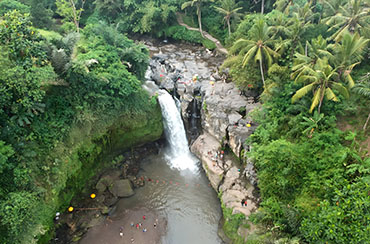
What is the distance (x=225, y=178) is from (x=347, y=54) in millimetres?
10507

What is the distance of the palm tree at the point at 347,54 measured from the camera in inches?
536

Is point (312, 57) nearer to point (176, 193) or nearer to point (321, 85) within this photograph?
point (321, 85)

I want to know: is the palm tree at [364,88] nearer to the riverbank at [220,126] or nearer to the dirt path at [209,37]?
the riverbank at [220,126]

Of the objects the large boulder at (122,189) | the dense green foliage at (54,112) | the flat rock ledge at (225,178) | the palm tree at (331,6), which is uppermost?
the palm tree at (331,6)

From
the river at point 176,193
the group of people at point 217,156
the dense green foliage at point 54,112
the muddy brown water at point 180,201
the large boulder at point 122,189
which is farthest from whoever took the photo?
the group of people at point 217,156

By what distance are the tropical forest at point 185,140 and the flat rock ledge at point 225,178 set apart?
0.27 ft

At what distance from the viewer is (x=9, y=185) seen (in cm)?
1199

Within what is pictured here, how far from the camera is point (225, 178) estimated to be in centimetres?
1642

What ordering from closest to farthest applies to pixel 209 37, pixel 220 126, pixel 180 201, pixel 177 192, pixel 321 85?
pixel 321 85, pixel 180 201, pixel 177 192, pixel 220 126, pixel 209 37

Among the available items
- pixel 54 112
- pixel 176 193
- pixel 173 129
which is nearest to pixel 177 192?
pixel 176 193

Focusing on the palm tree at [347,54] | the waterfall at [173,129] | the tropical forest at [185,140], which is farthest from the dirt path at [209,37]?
the palm tree at [347,54]

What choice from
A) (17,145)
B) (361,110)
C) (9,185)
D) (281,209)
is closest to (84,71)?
(17,145)

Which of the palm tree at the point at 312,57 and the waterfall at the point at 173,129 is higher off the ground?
the palm tree at the point at 312,57

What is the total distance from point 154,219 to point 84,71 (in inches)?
397
